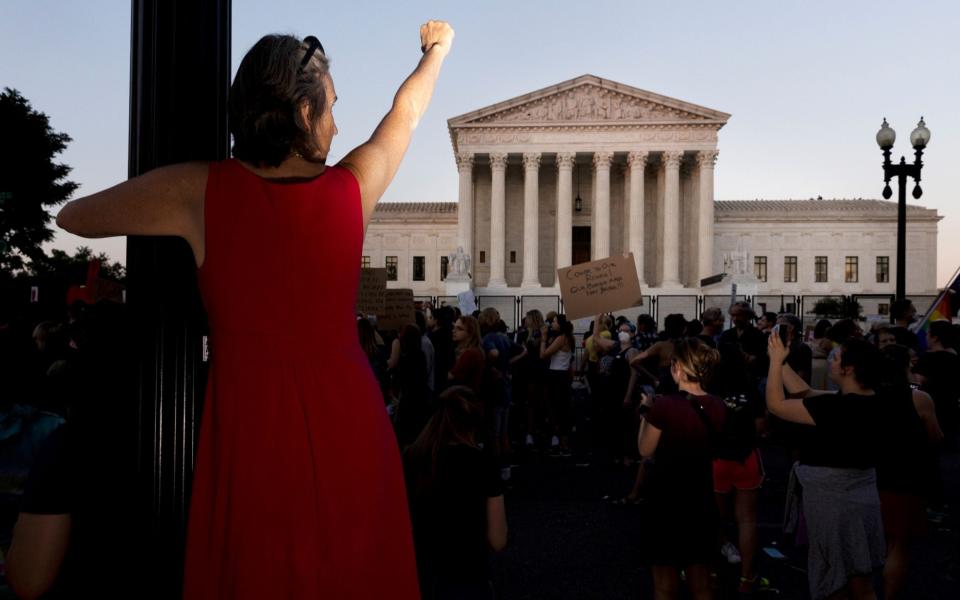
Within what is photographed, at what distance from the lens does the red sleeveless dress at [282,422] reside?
1264 mm

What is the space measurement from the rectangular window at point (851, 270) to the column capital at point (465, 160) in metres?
29.6

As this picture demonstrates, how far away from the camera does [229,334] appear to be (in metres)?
1.32

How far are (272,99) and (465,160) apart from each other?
156ft

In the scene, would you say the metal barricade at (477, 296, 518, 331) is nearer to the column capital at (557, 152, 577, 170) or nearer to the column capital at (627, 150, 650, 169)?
the column capital at (557, 152, 577, 170)

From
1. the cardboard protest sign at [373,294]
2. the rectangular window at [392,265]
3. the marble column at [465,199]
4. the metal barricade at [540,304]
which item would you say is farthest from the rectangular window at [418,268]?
the cardboard protest sign at [373,294]

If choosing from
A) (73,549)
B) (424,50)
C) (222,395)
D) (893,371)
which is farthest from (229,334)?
(893,371)

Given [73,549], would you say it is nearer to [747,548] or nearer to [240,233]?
[240,233]

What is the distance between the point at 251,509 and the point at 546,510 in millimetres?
6546

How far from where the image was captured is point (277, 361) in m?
1.30

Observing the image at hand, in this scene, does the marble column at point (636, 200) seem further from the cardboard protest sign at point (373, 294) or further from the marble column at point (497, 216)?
the cardboard protest sign at point (373, 294)

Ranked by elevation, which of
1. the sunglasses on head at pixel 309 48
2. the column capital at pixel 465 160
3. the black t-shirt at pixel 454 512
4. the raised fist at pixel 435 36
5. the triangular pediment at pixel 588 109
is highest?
the triangular pediment at pixel 588 109

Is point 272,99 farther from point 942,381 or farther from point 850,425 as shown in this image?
point 942,381

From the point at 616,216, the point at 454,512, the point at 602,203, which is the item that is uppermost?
the point at 602,203

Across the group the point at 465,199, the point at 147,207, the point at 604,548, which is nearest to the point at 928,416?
the point at 604,548
